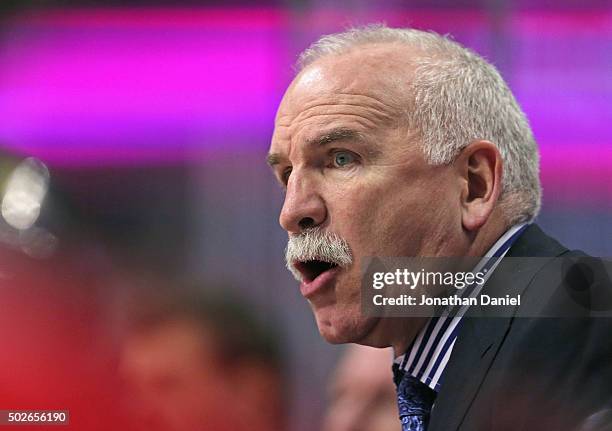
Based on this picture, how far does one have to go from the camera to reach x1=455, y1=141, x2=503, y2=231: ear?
1710 millimetres

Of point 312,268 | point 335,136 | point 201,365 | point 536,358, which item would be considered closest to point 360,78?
point 335,136

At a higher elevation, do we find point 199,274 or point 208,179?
point 208,179

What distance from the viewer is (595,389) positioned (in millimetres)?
1533

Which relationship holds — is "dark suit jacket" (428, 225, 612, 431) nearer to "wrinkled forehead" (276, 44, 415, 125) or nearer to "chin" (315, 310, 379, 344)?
"chin" (315, 310, 379, 344)

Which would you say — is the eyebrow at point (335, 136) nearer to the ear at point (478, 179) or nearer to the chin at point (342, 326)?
the ear at point (478, 179)

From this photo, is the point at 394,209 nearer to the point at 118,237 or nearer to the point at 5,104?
the point at 118,237

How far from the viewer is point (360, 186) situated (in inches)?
67.5

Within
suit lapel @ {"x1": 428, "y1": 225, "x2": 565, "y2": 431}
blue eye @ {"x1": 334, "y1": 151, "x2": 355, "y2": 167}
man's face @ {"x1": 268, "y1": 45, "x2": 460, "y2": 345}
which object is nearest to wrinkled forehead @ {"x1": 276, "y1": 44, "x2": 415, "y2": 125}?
man's face @ {"x1": 268, "y1": 45, "x2": 460, "y2": 345}

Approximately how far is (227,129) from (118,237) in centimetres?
35

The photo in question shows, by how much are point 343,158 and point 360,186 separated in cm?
7

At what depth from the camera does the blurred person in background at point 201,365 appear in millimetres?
1980

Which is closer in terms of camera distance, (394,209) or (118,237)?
(394,209)

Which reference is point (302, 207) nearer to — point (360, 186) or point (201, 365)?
point (360, 186)

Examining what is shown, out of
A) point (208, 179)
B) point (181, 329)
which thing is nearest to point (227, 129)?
point (208, 179)
